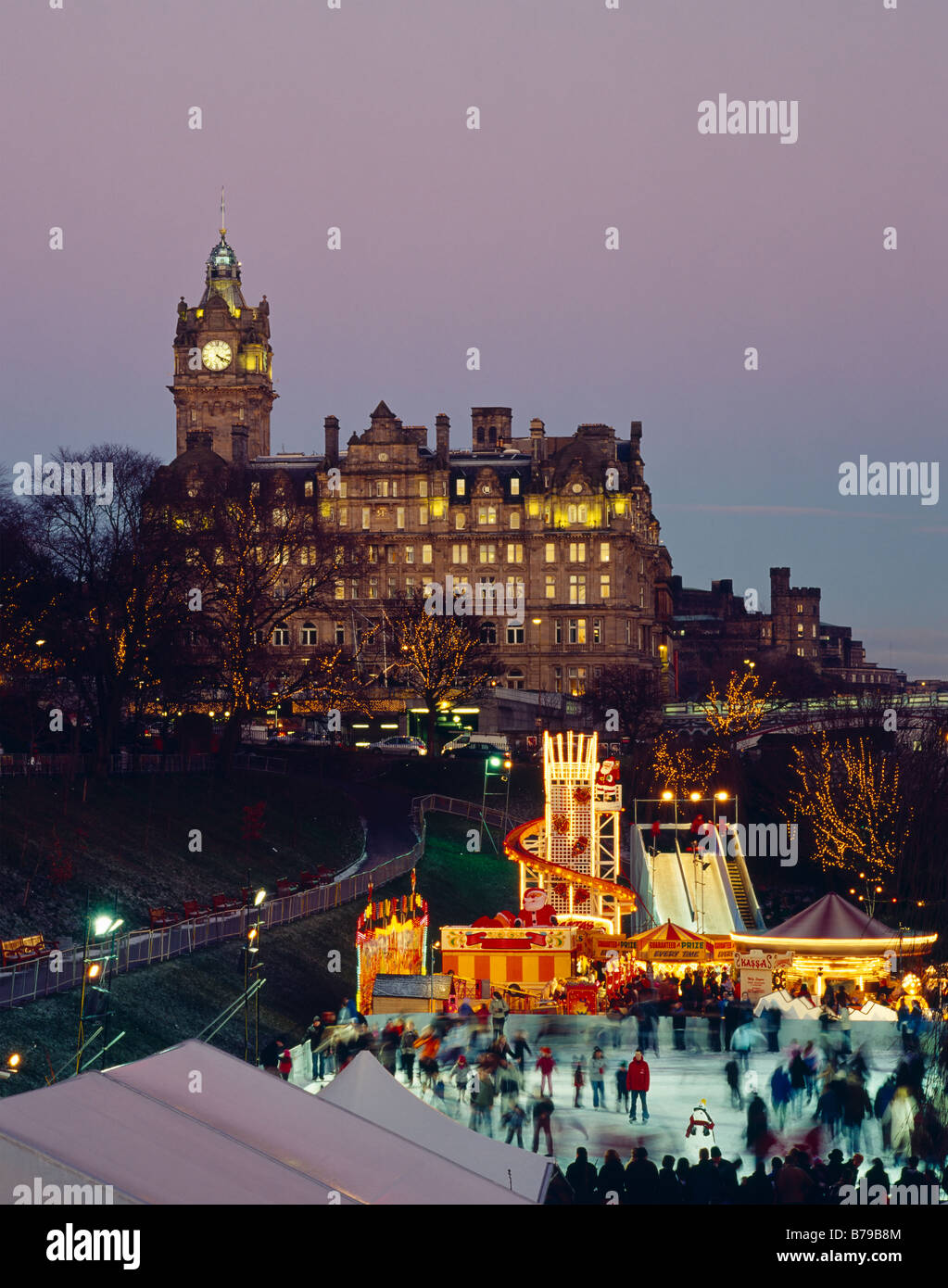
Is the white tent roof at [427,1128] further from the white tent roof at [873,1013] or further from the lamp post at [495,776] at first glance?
the lamp post at [495,776]

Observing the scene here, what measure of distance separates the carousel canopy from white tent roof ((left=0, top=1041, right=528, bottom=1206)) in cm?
2189

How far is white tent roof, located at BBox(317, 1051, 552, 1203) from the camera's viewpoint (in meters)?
21.7

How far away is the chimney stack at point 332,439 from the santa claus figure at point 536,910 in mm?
91923

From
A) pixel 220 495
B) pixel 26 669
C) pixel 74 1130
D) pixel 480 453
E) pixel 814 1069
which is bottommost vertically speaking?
pixel 814 1069

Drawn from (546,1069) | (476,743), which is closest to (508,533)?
(476,743)

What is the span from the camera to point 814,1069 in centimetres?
3077

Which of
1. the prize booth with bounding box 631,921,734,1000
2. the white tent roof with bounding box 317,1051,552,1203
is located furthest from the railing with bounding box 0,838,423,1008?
the white tent roof with bounding box 317,1051,552,1203

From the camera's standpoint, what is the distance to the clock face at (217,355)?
488 feet

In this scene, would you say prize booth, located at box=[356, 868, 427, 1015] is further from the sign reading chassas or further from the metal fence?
the sign reading chassas

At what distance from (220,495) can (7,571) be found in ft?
49.8

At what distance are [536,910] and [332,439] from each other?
9322cm

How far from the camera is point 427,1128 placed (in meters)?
22.4
